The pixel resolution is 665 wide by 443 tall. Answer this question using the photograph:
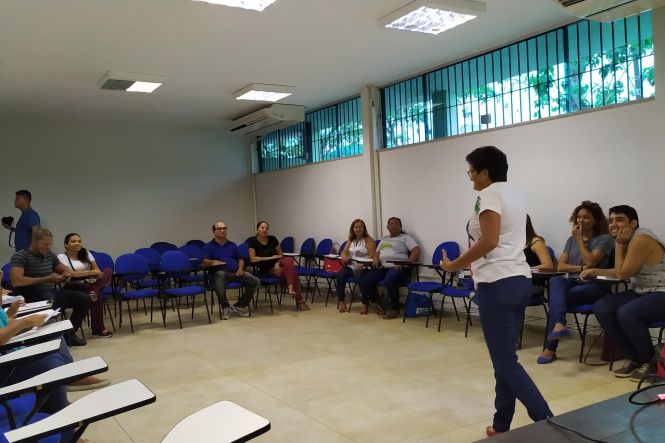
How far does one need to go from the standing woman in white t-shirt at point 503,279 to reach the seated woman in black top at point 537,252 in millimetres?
2254

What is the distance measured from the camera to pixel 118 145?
931 cm

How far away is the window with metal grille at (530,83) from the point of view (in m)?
4.83

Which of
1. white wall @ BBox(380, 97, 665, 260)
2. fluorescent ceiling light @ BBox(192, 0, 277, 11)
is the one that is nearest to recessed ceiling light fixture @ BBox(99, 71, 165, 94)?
fluorescent ceiling light @ BBox(192, 0, 277, 11)

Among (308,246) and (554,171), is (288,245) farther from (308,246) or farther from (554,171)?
(554,171)

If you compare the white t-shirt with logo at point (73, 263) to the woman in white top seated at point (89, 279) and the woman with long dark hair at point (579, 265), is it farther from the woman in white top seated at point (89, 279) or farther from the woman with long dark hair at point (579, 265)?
the woman with long dark hair at point (579, 265)

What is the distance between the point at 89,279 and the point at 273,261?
2.33 m

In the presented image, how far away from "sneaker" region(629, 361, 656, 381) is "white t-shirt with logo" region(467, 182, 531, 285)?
6.08 feet

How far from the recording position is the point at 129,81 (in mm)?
6316

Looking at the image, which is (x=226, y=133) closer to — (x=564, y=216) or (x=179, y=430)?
(x=564, y=216)

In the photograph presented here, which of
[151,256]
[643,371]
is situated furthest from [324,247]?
[643,371]

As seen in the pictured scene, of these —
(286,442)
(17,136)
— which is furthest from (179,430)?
(17,136)

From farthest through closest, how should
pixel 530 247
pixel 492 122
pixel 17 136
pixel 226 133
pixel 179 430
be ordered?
pixel 226 133 → pixel 17 136 → pixel 492 122 → pixel 530 247 → pixel 179 430

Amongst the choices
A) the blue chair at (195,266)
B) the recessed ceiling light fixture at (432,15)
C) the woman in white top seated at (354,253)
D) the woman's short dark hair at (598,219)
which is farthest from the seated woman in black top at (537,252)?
the blue chair at (195,266)

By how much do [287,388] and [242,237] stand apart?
22.4 ft
